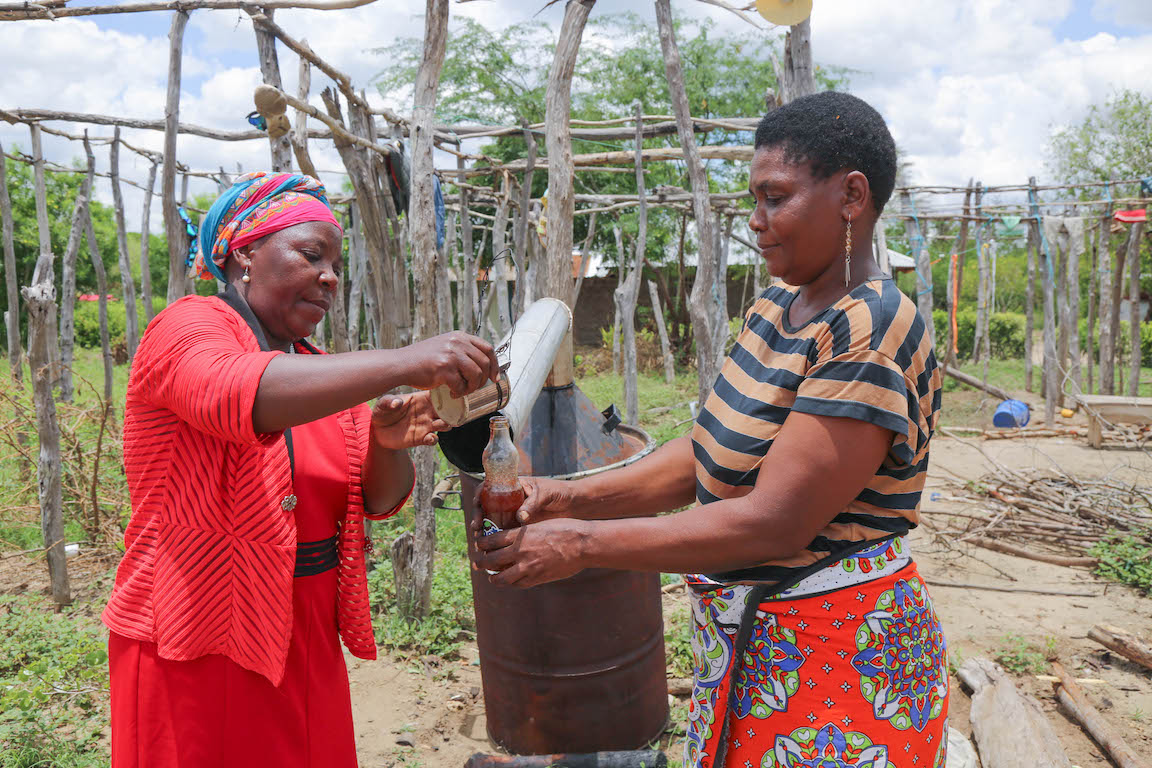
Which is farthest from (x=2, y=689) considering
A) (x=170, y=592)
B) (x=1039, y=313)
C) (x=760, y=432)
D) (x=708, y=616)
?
(x=1039, y=313)

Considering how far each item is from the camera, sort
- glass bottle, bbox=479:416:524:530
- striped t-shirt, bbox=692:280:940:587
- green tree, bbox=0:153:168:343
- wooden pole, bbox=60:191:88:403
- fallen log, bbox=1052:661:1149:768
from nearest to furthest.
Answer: striped t-shirt, bbox=692:280:940:587, glass bottle, bbox=479:416:524:530, fallen log, bbox=1052:661:1149:768, wooden pole, bbox=60:191:88:403, green tree, bbox=0:153:168:343

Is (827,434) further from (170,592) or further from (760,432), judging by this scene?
(170,592)

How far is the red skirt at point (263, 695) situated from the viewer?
5.45 ft

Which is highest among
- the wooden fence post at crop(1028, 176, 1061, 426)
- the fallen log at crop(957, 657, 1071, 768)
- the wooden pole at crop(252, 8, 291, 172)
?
the wooden pole at crop(252, 8, 291, 172)

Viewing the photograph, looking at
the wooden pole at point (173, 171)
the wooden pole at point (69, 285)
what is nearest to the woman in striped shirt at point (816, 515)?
the wooden pole at point (173, 171)

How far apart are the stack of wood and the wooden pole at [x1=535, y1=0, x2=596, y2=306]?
12.4 feet

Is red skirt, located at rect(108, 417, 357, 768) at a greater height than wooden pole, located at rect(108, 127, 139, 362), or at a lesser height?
lesser

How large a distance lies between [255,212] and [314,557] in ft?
2.70

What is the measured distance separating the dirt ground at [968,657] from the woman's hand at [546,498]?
194 centimetres

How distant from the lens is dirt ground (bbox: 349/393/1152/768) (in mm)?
3436

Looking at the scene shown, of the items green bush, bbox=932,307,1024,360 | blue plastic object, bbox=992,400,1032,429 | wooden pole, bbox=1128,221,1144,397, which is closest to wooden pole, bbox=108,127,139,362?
blue plastic object, bbox=992,400,1032,429

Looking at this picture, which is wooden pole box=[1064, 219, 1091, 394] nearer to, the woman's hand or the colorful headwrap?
the woman's hand

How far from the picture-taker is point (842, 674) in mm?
1429

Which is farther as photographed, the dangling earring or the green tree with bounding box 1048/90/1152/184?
the green tree with bounding box 1048/90/1152/184
